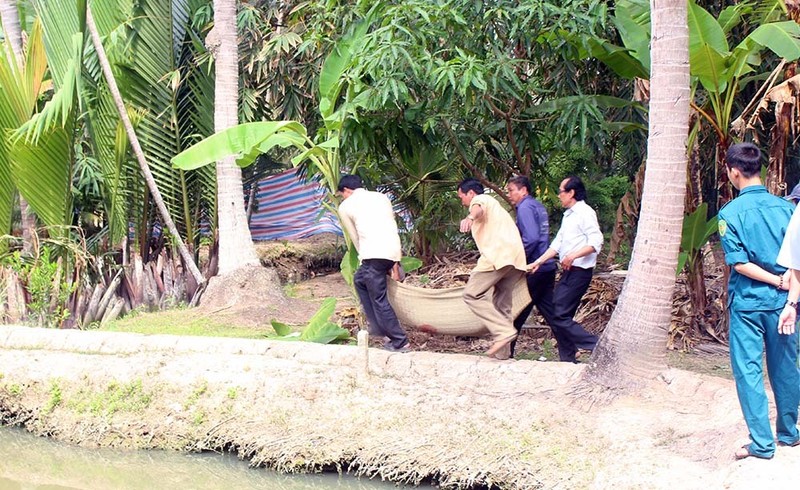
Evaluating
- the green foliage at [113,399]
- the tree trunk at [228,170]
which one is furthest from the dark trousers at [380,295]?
the tree trunk at [228,170]

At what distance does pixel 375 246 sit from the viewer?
253 inches

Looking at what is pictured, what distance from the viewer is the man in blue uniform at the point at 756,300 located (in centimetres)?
404

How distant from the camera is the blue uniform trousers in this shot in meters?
4.04

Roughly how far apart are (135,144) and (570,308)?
17.6ft

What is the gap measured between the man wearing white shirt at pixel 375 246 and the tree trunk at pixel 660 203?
1895 mm

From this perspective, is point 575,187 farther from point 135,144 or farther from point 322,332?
point 135,144

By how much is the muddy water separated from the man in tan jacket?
146 cm

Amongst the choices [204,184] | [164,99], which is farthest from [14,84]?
[204,184]

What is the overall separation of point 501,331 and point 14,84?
5835 mm

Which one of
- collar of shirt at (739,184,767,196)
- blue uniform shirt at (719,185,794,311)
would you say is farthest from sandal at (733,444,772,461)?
collar of shirt at (739,184,767,196)

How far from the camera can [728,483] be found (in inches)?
160

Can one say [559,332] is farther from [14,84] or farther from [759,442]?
[14,84]

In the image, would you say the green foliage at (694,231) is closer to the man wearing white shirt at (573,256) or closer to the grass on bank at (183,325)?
the man wearing white shirt at (573,256)

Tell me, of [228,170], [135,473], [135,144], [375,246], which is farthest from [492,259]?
[135,144]
